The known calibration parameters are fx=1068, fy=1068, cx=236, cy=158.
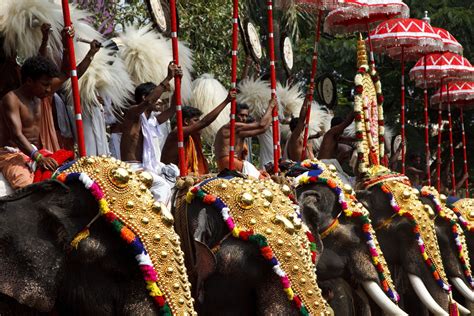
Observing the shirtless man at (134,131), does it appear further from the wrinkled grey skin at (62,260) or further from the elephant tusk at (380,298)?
the wrinkled grey skin at (62,260)

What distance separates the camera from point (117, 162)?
483 cm

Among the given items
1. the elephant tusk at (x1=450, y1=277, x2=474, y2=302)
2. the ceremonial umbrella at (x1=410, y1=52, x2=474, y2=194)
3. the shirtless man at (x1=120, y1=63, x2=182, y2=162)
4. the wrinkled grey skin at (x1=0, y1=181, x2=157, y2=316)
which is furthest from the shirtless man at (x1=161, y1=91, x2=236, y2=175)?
the ceremonial umbrella at (x1=410, y1=52, x2=474, y2=194)

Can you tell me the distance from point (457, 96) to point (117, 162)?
34.8 feet

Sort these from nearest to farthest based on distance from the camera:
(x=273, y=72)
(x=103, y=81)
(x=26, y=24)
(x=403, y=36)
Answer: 1. (x=26, y=24)
2. (x=103, y=81)
3. (x=273, y=72)
4. (x=403, y=36)

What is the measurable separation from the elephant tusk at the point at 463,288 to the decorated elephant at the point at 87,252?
5056 millimetres

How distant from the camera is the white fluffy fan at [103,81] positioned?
779cm

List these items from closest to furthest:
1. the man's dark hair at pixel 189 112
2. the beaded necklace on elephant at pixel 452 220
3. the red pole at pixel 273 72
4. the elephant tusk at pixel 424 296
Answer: the red pole at pixel 273 72, the elephant tusk at pixel 424 296, the man's dark hair at pixel 189 112, the beaded necklace on elephant at pixel 452 220

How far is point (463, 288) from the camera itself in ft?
30.3

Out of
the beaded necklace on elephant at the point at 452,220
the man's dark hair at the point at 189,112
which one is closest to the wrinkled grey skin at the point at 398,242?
the beaded necklace on elephant at the point at 452,220

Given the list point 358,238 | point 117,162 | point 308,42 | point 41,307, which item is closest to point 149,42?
point 358,238

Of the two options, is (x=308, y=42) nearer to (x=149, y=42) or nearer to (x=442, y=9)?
(x=442, y=9)

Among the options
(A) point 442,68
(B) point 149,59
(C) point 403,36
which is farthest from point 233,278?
(A) point 442,68

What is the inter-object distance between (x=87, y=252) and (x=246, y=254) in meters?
1.39

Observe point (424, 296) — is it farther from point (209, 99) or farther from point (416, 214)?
point (209, 99)
